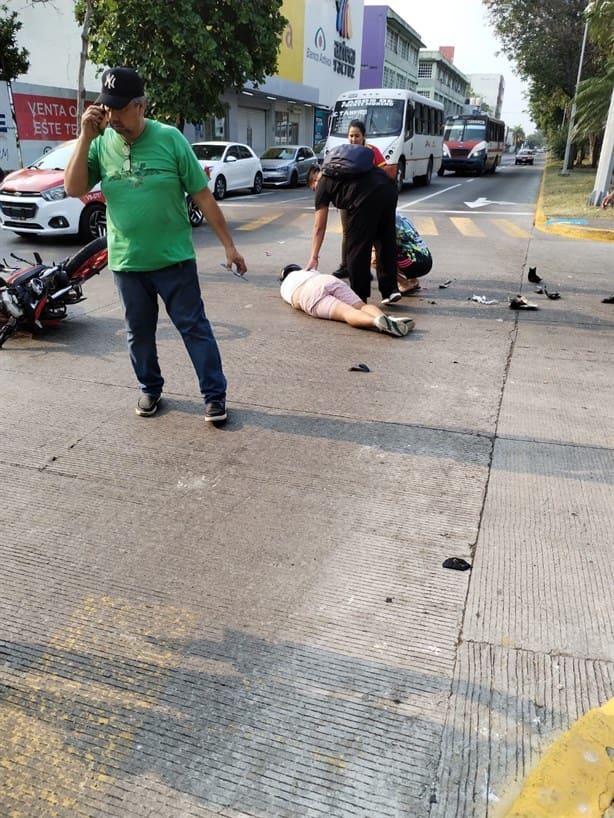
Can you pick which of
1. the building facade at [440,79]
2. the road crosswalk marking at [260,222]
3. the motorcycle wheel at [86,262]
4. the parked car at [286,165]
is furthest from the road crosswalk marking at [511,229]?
the building facade at [440,79]

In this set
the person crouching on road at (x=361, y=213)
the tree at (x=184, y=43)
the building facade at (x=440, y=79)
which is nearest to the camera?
the person crouching on road at (x=361, y=213)

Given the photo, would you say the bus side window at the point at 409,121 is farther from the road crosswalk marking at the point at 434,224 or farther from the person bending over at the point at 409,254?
the person bending over at the point at 409,254

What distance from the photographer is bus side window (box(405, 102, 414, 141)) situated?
20.9 metres

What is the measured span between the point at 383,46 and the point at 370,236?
56.1 m

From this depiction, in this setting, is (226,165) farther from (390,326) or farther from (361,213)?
(390,326)

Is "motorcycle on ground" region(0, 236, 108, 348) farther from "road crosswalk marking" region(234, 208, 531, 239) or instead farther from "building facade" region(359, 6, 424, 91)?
"building facade" region(359, 6, 424, 91)

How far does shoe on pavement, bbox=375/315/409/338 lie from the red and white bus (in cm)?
2866

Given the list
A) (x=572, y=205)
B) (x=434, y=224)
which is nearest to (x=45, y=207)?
(x=434, y=224)

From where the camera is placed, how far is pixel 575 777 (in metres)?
1.89

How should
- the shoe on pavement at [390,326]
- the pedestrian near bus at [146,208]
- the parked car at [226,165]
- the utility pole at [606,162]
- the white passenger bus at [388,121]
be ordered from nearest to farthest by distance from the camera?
the pedestrian near bus at [146,208] → the shoe on pavement at [390,326] → the utility pole at [606,162] → the parked car at [226,165] → the white passenger bus at [388,121]

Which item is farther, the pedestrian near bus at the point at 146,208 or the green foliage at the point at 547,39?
the green foliage at the point at 547,39

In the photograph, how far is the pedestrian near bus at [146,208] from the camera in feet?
11.7

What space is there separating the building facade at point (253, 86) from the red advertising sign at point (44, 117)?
30 millimetres

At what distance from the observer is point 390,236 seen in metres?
6.76
